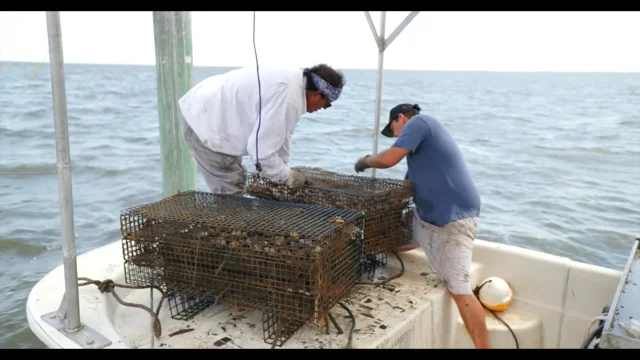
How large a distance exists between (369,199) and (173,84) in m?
1.86

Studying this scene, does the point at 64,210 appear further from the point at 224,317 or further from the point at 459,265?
the point at 459,265

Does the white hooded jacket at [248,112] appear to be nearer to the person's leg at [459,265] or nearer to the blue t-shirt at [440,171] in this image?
the blue t-shirt at [440,171]

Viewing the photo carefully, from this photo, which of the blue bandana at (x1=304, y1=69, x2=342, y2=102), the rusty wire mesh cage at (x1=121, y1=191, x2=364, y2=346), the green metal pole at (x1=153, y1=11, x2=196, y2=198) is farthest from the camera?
the green metal pole at (x1=153, y1=11, x2=196, y2=198)

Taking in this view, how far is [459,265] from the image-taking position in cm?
301

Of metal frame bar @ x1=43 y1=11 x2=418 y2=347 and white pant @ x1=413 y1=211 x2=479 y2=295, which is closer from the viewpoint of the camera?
metal frame bar @ x1=43 y1=11 x2=418 y2=347

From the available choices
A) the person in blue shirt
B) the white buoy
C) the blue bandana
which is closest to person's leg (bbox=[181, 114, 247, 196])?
the blue bandana

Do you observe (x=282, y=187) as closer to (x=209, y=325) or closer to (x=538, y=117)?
(x=209, y=325)

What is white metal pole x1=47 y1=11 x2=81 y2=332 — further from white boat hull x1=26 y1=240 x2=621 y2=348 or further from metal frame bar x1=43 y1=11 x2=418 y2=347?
white boat hull x1=26 y1=240 x2=621 y2=348

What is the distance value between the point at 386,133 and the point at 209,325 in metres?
1.81

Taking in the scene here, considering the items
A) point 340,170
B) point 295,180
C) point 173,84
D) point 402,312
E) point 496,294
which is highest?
point 173,84

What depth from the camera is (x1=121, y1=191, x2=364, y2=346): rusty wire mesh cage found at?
2.24m

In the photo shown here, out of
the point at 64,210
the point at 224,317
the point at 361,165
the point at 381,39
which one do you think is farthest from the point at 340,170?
the point at 64,210

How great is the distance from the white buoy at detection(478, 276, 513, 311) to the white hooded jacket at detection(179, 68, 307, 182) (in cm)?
164

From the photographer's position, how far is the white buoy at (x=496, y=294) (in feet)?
11.2
